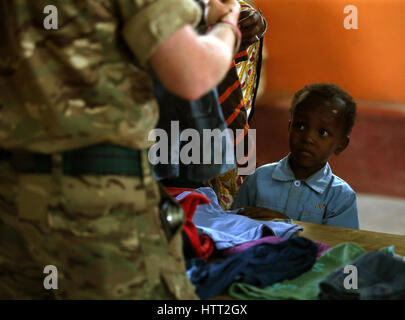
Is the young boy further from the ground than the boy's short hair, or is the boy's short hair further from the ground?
the boy's short hair

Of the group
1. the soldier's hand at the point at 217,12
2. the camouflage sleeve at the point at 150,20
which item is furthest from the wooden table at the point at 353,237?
the camouflage sleeve at the point at 150,20

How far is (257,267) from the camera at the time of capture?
148cm

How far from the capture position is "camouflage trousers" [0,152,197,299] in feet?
3.58

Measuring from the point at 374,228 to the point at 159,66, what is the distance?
284 centimetres

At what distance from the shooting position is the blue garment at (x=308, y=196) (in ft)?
6.55

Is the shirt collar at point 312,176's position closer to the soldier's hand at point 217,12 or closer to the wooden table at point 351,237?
the wooden table at point 351,237

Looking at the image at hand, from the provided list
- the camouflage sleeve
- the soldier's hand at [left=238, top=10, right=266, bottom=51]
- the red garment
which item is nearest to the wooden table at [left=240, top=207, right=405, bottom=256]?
the red garment

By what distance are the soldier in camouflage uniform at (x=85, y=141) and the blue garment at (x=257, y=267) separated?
26 cm

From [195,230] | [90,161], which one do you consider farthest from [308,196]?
[90,161]
